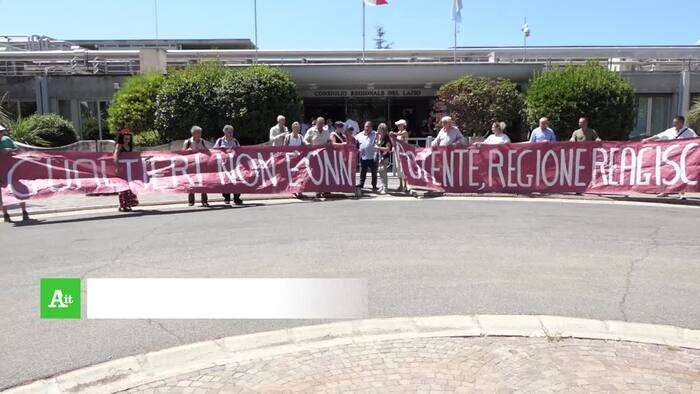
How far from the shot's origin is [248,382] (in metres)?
4.00

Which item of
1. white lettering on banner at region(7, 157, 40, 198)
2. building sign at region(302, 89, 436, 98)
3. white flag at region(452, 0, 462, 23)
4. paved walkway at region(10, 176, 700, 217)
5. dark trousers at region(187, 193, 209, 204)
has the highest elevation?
white flag at region(452, 0, 462, 23)

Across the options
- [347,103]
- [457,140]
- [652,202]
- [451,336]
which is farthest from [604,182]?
[347,103]

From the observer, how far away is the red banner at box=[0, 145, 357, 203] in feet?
38.3

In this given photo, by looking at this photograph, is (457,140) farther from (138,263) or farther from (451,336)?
(451,336)

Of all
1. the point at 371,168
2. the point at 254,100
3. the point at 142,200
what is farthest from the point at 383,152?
the point at 254,100

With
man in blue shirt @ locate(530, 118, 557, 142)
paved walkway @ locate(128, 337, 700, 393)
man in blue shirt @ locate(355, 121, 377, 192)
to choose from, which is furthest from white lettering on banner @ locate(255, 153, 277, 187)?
paved walkway @ locate(128, 337, 700, 393)

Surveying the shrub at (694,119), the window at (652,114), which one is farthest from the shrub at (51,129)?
the window at (652,114)

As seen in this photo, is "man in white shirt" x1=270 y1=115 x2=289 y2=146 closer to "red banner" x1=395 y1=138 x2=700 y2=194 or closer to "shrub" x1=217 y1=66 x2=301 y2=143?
"red banner" x1=395 y1=138 x2=700 y2=194

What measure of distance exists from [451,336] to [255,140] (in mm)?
15434

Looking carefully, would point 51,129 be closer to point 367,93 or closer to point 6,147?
point 6,147

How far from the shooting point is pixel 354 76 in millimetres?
22562

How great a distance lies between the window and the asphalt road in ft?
46.7

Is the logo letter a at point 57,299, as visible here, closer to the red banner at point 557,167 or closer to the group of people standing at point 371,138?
the group of people standing at point 371,138
